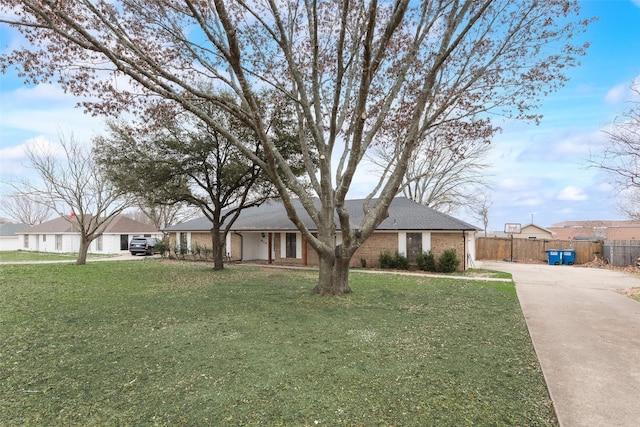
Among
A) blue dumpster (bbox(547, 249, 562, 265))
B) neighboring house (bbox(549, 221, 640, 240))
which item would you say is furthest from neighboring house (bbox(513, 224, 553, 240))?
blue dumpster (bbox(547, 249, 562, 265))

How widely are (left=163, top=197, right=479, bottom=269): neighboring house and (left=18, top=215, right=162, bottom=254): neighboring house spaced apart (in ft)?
32.1

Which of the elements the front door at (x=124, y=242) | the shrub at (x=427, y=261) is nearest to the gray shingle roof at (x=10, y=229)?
the front door at (x=124, y=242)

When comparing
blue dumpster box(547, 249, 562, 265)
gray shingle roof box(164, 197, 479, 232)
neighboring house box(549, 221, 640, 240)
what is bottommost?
blue dumpster box(547, 249, 562, 265)

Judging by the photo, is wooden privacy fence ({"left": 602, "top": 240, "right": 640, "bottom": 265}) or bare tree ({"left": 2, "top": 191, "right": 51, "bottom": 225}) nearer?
wooden privacy fence ({"left": 602, "top": 240, "right": 640, "bottom": 265})

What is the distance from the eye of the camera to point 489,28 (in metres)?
8.95

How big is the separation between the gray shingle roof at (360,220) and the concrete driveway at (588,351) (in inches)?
Result: 246

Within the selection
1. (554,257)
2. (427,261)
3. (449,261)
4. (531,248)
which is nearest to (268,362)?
(449,261)

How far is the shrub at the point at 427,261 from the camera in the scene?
16.1 metres

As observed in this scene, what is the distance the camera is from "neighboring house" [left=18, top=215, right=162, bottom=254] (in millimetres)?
32250

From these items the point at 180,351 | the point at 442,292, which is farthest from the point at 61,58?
the point at 442,292

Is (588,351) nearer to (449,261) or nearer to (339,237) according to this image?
(449,261)

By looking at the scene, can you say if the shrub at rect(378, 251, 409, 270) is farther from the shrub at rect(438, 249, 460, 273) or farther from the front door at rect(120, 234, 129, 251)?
the front door at rect(120, 234, 129, 251)

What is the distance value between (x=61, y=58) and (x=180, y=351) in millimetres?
6325

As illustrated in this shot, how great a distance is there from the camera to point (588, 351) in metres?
5.14
